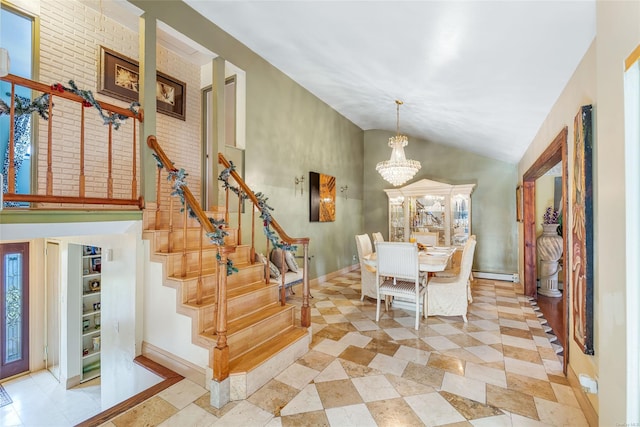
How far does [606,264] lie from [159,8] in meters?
4.15

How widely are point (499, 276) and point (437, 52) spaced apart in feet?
16.4

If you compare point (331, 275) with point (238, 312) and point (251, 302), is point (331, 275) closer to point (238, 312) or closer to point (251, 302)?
point (251, 302)

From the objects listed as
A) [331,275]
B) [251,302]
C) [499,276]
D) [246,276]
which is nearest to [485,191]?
[499,276]

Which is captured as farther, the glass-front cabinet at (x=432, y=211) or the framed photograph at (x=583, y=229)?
the glass-front cabinet at (x=432, y=211)

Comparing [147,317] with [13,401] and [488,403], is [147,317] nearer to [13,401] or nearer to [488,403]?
[13,401]

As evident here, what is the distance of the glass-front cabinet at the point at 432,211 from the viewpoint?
570cm

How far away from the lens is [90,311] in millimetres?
3939

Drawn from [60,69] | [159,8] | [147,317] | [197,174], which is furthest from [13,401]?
[159,8]

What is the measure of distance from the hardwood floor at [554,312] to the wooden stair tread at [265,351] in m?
2.65

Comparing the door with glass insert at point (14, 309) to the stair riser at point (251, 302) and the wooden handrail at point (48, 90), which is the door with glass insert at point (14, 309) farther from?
the stair riser at point (251, 302)

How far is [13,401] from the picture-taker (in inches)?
125

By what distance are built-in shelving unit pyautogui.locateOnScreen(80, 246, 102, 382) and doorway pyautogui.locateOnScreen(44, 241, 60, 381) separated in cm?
29

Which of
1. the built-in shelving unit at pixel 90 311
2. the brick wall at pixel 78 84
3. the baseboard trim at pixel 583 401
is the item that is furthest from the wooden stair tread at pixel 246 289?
the baseboard trim at pixel 583 401

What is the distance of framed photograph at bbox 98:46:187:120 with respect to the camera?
11.5 ft
